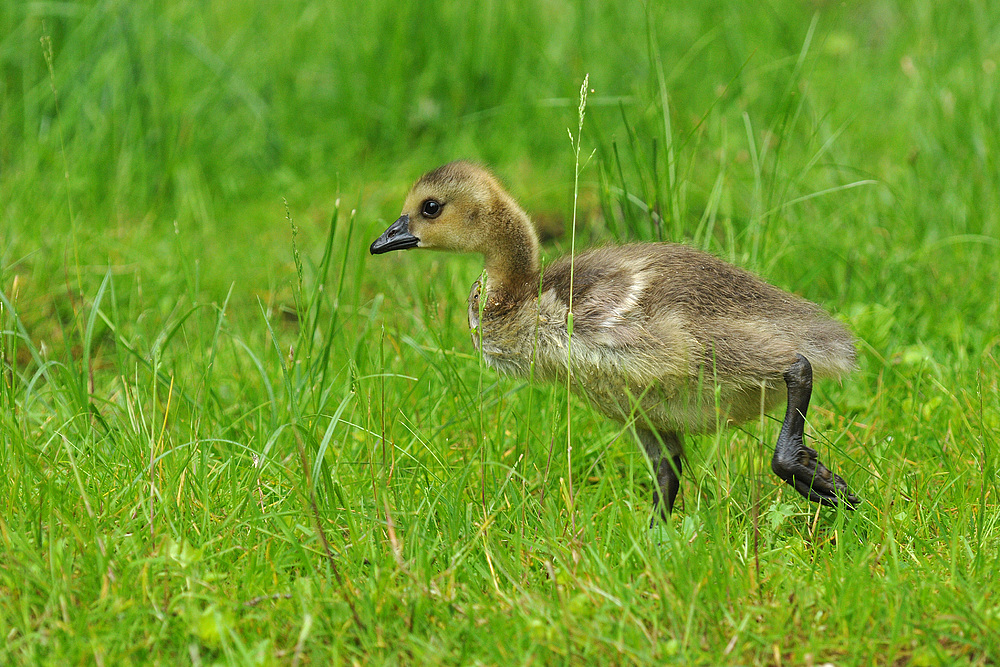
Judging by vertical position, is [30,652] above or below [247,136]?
below

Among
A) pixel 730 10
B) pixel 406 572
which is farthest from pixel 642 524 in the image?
pixel 730 10

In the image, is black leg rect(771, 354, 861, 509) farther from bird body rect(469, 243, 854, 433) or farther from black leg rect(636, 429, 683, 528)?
black leg rect(636, 429, 683, 528)

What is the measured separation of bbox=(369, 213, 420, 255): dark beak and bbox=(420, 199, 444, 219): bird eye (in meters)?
0.08

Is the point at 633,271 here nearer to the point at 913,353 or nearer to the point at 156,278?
the point at 913,353

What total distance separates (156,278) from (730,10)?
3.94 m

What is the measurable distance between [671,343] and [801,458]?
0.51m

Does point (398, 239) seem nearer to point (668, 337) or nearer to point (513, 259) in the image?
point (513, 259)

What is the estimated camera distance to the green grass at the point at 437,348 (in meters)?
2.51

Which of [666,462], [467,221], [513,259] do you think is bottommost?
[666,462]

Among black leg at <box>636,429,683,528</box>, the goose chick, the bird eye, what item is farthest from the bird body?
the bird eye

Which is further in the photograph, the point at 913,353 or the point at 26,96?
the point at 26,96

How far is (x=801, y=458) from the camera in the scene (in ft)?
10.1

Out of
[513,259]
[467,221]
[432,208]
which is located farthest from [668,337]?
[432,208]

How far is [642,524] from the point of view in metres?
2.90
